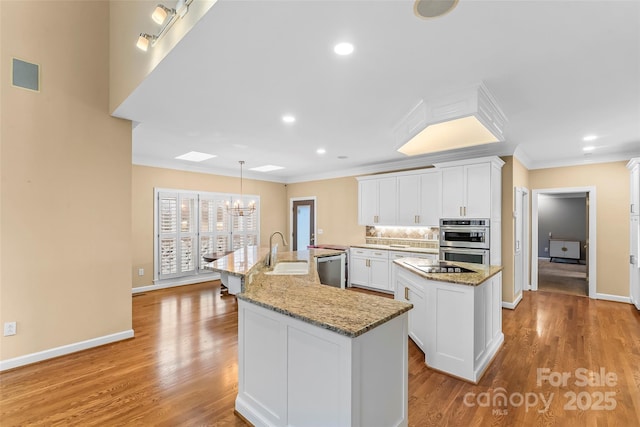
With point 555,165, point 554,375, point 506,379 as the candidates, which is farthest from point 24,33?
point 555,165

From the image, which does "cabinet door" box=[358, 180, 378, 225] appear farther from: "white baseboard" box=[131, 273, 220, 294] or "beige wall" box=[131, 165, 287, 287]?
"white baseboard" box=[131, 273, 220, 294]

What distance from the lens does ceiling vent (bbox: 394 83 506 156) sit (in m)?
2.68

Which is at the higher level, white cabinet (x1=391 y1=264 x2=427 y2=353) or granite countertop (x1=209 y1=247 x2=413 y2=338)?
granite countertop (x1=209 y1=247 x2=413 y2=338)

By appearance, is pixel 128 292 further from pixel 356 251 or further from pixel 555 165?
pixel 555 165

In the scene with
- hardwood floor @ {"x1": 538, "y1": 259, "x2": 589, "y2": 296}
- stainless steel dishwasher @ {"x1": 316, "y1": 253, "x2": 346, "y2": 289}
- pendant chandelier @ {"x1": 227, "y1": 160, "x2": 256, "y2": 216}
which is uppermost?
pendant chandelier @ {"x1": 227, "y1": 160, "x2": 256, "y2": 216}

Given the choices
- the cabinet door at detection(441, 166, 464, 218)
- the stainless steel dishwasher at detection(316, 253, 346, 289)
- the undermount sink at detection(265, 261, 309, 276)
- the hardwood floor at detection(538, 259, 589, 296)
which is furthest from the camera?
the hardwood floor at detection(538, 259, 589, 296)

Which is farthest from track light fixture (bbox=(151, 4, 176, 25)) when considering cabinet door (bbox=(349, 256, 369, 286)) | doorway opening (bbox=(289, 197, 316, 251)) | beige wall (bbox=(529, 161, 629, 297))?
beige wall (bbox=(529, 161, 629, 297))

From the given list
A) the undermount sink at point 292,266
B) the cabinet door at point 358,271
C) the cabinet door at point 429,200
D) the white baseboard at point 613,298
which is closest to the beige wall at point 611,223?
the white baseboard at point 613,298

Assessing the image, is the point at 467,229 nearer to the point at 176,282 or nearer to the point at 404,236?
the point at 404,236

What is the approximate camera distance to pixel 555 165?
578 centimetres

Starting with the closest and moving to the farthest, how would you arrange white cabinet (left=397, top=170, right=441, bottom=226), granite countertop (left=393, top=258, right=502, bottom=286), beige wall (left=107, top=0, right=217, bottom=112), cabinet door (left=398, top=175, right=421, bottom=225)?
beige wall (left=107, top=0, right=217, bottom=112), granite countertop (left=393, top=258, right=502, bottom=286), white cabinet (left=397, top=170, right=441, bottom=226), cabinet door (left=398, top=175, right=421, bottom=225)

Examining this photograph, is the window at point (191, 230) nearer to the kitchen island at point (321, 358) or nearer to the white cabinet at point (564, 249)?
the kitchen island at point (321, 358)

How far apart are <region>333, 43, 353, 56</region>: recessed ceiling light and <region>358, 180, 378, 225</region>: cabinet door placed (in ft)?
14.2

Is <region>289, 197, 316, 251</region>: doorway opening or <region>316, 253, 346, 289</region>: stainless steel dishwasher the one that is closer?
<region>316, 253, 346, 289</region>: stainless steel dishwasher
